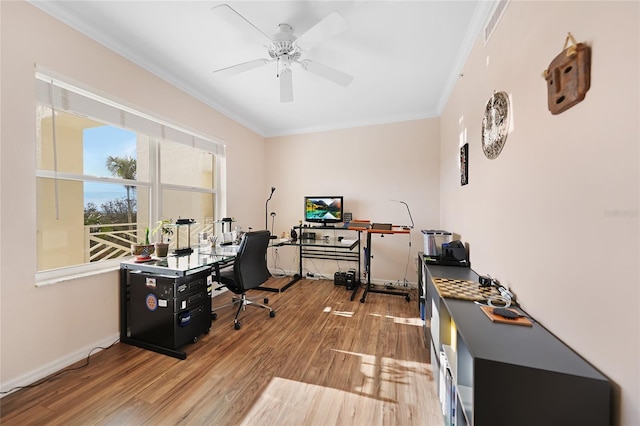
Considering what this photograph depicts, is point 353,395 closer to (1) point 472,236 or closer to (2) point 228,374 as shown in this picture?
(2) point 228,374

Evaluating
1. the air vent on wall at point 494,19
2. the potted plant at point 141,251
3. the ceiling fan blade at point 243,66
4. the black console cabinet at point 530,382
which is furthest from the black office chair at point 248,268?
the air vent on wall at point 494,19

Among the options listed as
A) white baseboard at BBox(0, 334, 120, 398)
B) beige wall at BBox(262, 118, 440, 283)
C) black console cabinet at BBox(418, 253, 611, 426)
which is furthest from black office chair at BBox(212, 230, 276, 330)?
black console cabinet at BBox(418, 253, 611, 426)

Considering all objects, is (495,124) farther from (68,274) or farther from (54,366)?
(54,366)

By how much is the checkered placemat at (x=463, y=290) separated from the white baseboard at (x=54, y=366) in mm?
2838

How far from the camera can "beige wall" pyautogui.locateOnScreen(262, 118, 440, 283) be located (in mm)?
3697

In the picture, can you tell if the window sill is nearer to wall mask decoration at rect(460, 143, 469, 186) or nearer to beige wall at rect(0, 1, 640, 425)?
beige wall at rect(0, 1, 640, 425)

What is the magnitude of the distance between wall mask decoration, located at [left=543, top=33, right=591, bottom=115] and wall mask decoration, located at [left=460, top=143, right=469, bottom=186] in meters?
1.21

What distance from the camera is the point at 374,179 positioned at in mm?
3930

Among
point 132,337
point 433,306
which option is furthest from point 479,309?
point 132,337

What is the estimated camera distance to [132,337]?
2.20 meters

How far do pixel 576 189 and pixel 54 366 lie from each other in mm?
3380

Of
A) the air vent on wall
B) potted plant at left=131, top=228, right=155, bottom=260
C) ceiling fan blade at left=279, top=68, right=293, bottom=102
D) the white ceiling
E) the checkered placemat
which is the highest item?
the white ceiling

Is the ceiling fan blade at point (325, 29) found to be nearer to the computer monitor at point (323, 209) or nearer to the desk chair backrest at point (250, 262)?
the desk chair backrest at point (250, 262)

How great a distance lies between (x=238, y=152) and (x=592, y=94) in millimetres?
3848
